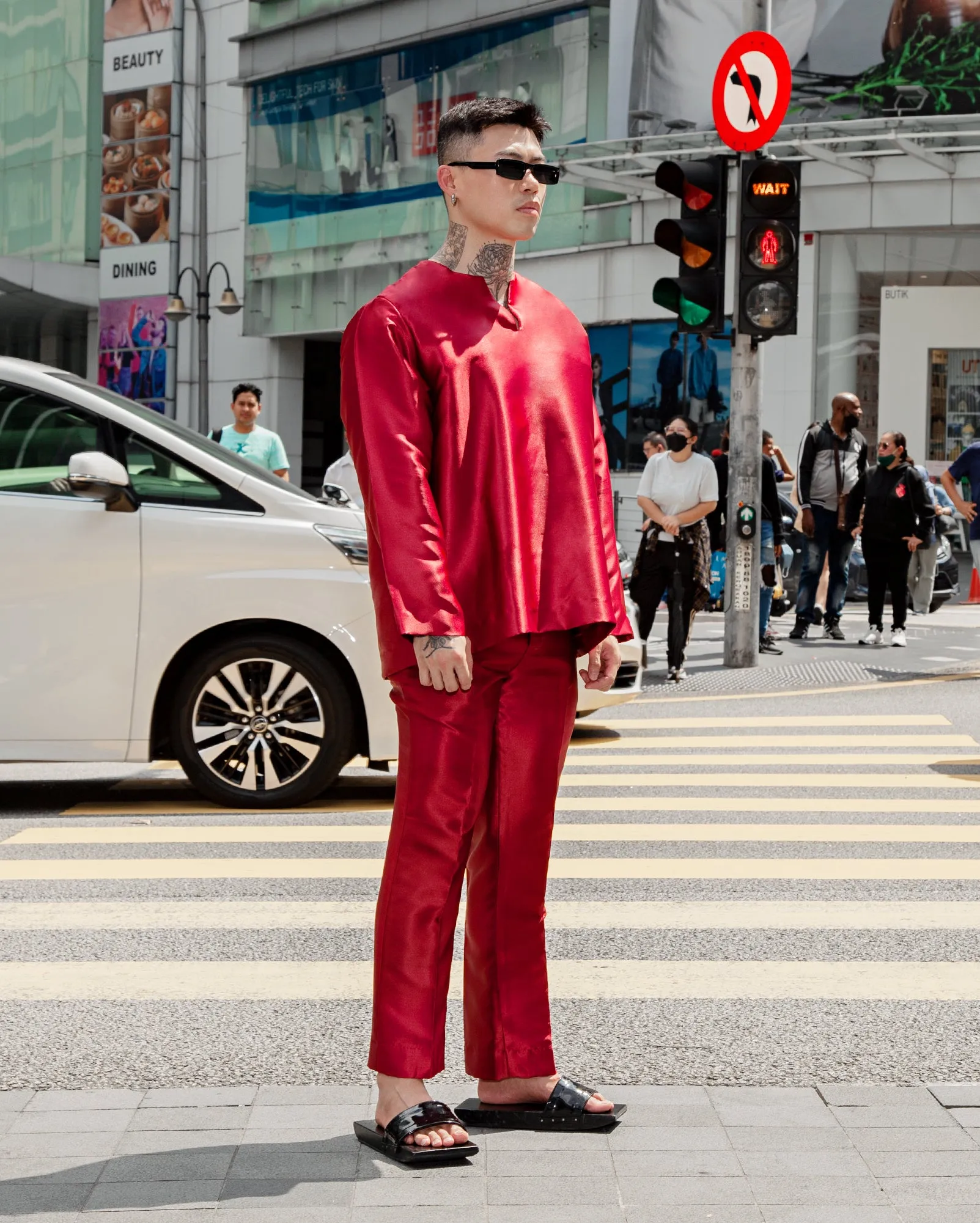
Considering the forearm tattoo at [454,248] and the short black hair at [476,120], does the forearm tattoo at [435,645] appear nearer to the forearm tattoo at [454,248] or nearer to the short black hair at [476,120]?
the forearm tattoo at [454,248]

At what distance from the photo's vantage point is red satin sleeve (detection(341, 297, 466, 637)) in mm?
3309

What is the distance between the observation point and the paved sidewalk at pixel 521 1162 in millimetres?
3107

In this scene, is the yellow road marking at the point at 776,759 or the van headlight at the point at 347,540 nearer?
the van headlight at the point at 347,540

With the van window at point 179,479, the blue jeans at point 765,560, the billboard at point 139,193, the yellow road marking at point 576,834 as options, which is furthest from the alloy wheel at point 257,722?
the billboard at point 139,193

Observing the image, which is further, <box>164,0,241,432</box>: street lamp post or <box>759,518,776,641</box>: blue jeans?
<box>164,0,241,432</box>: street lamp post

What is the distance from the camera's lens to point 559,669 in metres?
3.51

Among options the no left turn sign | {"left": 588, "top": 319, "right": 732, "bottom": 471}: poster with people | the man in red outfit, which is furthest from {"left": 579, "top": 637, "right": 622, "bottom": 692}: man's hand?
{"left": 588, "top": 319, "right": 732, "bottom": 471}: poster with people

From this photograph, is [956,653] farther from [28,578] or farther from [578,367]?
[578,367]

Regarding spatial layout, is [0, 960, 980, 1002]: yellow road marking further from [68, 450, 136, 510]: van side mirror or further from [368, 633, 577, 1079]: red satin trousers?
[68, 450, 136, 510]: van side mirror

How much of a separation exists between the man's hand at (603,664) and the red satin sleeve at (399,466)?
1.18 ft

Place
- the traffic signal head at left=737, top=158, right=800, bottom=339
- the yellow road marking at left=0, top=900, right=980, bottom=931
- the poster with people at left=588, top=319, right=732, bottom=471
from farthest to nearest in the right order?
the poster with people at left=588, top=319, right=732, bottom=471 < the traffic signal head at left=737, top=158, right=800, bottom=339 < the yellow road marking at left=0, top=900, right=980, bottom=931

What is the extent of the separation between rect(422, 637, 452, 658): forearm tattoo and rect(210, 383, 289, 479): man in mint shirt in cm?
950

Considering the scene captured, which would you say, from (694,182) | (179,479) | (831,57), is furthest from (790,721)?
(831,57)

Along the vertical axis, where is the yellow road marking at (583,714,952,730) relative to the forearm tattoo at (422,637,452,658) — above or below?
below
